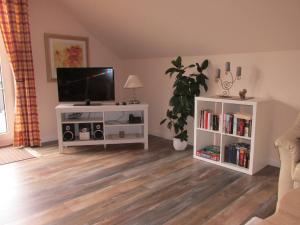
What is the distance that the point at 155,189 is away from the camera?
2420mm

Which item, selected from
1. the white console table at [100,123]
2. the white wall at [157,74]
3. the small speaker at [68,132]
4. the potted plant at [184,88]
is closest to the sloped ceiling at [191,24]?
the white wall at [157,74]

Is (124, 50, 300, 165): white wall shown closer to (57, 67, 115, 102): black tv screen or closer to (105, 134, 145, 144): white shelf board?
(105, 134, 145, 144): white shelf board

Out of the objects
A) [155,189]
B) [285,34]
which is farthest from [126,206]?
[285,34]

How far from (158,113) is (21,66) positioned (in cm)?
229

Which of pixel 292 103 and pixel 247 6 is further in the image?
pixel 292 103

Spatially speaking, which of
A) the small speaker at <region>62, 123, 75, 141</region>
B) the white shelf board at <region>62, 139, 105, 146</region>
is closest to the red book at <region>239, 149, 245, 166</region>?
the white shelf board at <region>62, 139, 105, 146</region>

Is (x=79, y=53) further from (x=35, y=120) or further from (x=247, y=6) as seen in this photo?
(x=247, y=6)

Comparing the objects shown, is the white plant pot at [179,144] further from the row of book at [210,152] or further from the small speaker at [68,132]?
the small speaker at [68,132]

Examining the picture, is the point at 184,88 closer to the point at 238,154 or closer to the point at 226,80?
the point at 226,80

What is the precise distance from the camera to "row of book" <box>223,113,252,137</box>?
278cm

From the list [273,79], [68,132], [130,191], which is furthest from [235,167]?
[68,132]

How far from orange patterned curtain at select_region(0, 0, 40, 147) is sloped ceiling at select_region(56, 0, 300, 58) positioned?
31.6 inches

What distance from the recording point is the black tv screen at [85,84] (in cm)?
354

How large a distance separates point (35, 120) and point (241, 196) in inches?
120
